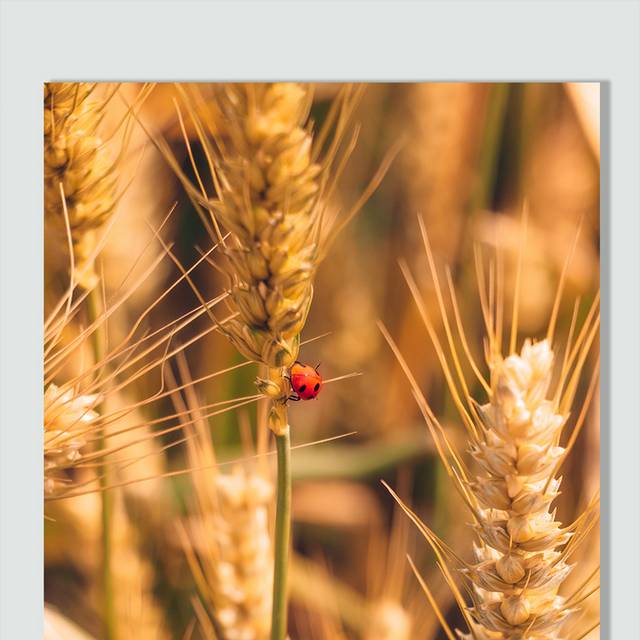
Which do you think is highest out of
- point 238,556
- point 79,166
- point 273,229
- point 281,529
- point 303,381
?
point 79,166

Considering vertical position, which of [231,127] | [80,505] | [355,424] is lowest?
[80,505]

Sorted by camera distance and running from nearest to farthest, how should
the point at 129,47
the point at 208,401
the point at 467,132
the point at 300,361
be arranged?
the point at 300,361 → the point at 129,47 → the point at 208,401 → the point at 467,132

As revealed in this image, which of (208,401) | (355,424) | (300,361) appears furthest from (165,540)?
(300,361)

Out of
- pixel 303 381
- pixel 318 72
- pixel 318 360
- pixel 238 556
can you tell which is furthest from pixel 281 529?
pixel 318 72

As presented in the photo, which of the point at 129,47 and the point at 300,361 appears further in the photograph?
the point at 129,47

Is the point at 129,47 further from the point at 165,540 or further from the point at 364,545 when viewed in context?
the point at 364,545

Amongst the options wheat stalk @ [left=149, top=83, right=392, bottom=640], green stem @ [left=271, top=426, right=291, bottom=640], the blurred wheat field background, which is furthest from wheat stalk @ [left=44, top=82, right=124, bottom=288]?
green stem @ [left=271, top=426, right=291, bottom=640]

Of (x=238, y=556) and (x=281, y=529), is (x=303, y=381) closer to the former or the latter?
(x=281, y=529)

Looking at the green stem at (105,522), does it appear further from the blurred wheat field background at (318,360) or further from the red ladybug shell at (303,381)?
the red ladybug shell at (303,381)
